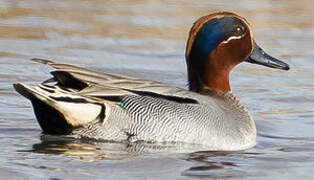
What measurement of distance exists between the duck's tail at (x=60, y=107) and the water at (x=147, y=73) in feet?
0.58

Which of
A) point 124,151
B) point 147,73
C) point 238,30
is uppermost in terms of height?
point 238,30

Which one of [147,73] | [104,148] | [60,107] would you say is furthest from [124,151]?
[147,73]

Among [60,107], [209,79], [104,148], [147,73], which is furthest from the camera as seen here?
[147,73]

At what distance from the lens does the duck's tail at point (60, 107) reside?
9266mm

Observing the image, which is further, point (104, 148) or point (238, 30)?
point (238, 30)

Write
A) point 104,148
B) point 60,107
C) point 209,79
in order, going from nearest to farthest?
point 60,107
point 104,148
point 209,79

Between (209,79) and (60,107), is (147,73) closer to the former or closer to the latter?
(209,79)

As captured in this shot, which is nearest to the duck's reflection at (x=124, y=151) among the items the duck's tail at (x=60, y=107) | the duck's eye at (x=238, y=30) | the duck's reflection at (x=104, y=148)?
the duck's reflection at (x=104, y=148)

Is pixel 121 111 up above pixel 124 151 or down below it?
above

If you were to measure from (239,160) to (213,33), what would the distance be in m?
1.30

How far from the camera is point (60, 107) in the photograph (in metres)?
9.28

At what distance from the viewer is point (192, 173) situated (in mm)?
8789

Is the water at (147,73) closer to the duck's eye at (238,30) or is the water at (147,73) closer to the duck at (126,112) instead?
→ the duck at (126,112)

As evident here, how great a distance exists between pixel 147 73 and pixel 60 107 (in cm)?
391
